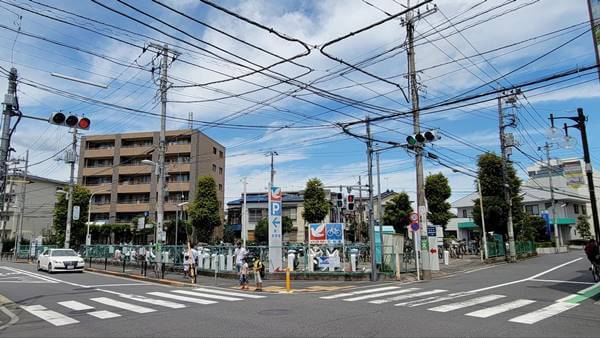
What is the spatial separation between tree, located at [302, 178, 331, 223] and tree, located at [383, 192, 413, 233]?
694 cm

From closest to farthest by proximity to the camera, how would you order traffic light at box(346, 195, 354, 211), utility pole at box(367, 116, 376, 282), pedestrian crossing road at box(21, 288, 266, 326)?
pedestrian crossing road at box(21, 288, 266, 326)
utility pole at box(367, 116, 376, 282)
traffic light at box(346, 195, 354, 211)

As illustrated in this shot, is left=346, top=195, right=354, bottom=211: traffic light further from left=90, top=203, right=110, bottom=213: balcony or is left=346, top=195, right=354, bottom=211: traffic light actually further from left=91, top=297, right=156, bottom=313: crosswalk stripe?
left=90, top=203, right=110, bottom=213: balcony

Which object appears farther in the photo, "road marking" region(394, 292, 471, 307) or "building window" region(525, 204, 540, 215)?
"building window" region(525, 204, 540, 215)

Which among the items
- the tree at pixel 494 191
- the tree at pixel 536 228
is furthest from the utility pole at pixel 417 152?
the tree at pixel 536 228

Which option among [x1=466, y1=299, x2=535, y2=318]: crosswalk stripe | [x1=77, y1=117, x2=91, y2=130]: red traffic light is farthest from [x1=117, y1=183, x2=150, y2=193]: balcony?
[x1=466, y1=299, x2=535, y2=318]: crosswalk stripe

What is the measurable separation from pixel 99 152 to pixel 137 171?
22.2 ft

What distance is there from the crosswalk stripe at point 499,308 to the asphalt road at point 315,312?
3cm

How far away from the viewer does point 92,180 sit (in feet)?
195

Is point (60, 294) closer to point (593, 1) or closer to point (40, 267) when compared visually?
point (40, 267)

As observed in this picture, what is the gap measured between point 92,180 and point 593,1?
61514 mm

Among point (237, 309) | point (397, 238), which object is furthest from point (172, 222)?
point (237, 309)

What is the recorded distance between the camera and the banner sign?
21.2m

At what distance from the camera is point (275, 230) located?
814 inches

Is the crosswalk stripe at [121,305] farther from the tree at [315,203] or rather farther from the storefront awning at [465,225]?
the storefront awning at [465,225]
